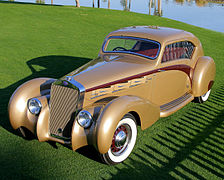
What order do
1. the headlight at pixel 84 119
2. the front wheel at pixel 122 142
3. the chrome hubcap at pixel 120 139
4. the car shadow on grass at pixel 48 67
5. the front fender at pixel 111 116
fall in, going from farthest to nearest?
1. the car shadow on grass at pixel 48 67
2. the chrome hubcap at pixel 120 139
3. the front wheel at pixel 122 142
4. the headlight at pixel 84 119
5. the front fender at pixel 111 116

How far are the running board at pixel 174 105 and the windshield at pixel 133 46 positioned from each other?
1185 millimetres

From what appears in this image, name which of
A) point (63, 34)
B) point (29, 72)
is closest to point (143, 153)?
point (29, 72)

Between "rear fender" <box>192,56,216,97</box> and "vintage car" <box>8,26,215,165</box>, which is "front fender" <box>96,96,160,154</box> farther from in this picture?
"rear fender" <box>192,56,216,97</box>

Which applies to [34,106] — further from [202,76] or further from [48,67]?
[48,67]

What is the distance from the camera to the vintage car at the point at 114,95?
13.1 ft

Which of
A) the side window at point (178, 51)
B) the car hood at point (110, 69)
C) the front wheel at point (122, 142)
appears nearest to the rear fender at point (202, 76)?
the side window at point (178, 51)

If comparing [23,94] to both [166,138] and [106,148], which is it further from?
[166,138]

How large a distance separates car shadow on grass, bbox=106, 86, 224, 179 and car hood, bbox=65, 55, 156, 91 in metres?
1.45

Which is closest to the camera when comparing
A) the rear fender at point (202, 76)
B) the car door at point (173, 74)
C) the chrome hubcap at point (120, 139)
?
the chrome hubcap at point (120, 139)

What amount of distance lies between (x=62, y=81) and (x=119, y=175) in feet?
6.11

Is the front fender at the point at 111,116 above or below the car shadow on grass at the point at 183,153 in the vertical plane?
above

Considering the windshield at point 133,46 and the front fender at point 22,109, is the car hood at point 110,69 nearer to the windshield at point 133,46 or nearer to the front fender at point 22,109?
the windshield at point 133,46

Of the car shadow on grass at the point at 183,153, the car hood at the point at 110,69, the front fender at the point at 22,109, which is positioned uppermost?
the car hood at the point at 110,69

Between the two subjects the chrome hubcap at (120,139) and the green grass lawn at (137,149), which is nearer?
the green grass lawn at (137,149)
